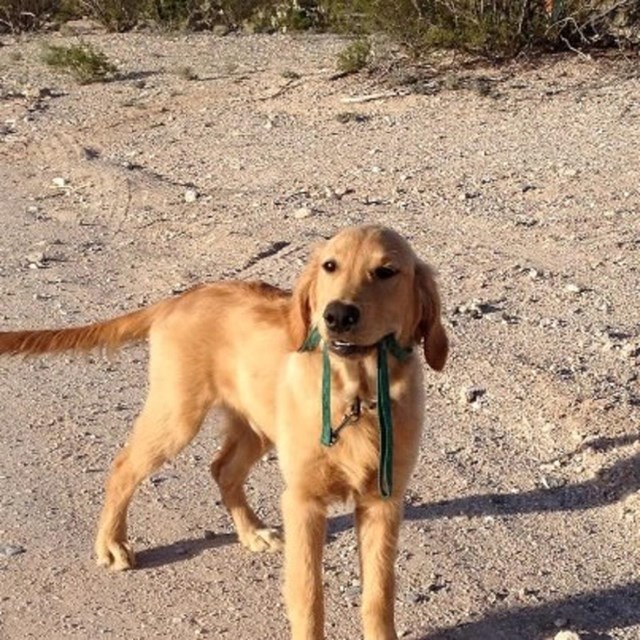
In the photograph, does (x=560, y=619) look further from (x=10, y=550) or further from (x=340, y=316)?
(x=10, y=550)

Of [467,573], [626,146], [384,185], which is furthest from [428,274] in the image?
[626,146]

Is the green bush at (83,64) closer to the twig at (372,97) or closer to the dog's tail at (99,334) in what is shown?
the twig at (372,97)

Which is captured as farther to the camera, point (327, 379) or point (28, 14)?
point (28, 14)

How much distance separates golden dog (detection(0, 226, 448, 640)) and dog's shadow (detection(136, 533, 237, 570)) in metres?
0.46

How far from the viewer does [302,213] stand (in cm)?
927

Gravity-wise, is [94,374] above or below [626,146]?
above

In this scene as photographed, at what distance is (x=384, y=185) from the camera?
10117 millimetres

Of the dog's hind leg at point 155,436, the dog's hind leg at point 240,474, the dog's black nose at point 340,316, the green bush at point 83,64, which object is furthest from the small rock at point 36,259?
the green bush at point 83,64

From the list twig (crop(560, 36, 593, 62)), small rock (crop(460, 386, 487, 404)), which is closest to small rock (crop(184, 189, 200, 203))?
small rock (crop(460, 386, 487, 404))

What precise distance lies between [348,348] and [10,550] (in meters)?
1.73

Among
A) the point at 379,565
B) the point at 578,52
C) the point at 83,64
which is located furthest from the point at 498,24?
the point at 379,565

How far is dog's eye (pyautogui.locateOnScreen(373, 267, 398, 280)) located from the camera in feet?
12.4

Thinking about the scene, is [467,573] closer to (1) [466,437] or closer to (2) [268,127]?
(1) [466,437]

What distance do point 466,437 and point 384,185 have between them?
4.75 metres
